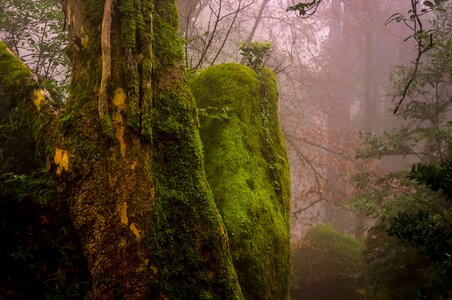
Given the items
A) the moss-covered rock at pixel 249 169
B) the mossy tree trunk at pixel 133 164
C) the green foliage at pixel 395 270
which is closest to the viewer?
the mossy tree trunk at pixel 133 164

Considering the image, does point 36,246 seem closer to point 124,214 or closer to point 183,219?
point 124,214

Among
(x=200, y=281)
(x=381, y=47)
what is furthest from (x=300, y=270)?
(x=381, y=47)

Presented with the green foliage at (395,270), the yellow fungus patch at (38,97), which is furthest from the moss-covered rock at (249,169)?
the green foliage at (395,270)

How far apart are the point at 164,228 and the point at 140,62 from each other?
1470mm

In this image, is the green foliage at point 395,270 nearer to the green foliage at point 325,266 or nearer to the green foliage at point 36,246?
the green foliage at point 325,266

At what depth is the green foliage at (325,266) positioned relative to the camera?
9.61 m

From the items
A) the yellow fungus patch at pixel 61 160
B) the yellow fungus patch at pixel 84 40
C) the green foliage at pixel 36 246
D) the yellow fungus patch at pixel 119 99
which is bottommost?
the green foliage at pixel 36 246

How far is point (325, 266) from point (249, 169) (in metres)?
7.18

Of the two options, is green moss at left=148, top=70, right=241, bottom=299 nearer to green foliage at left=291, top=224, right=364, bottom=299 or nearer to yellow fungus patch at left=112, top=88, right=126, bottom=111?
yellow fungus patch at left=112, top=88, right=126, bottom=111

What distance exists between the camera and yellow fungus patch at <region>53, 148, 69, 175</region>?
2.71 m

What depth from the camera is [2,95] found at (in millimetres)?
4176

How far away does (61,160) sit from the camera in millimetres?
2730

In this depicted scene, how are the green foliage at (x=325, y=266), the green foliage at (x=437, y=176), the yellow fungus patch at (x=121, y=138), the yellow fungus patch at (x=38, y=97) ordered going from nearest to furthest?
the green foliage at (x=437, y=176) < the yellow fungus patch at (x=121, y=138) < the yellow fungus patch at (x=38, y=97) < the green foliage at (x=325, y=266)

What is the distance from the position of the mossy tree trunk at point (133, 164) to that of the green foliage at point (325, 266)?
792cm
